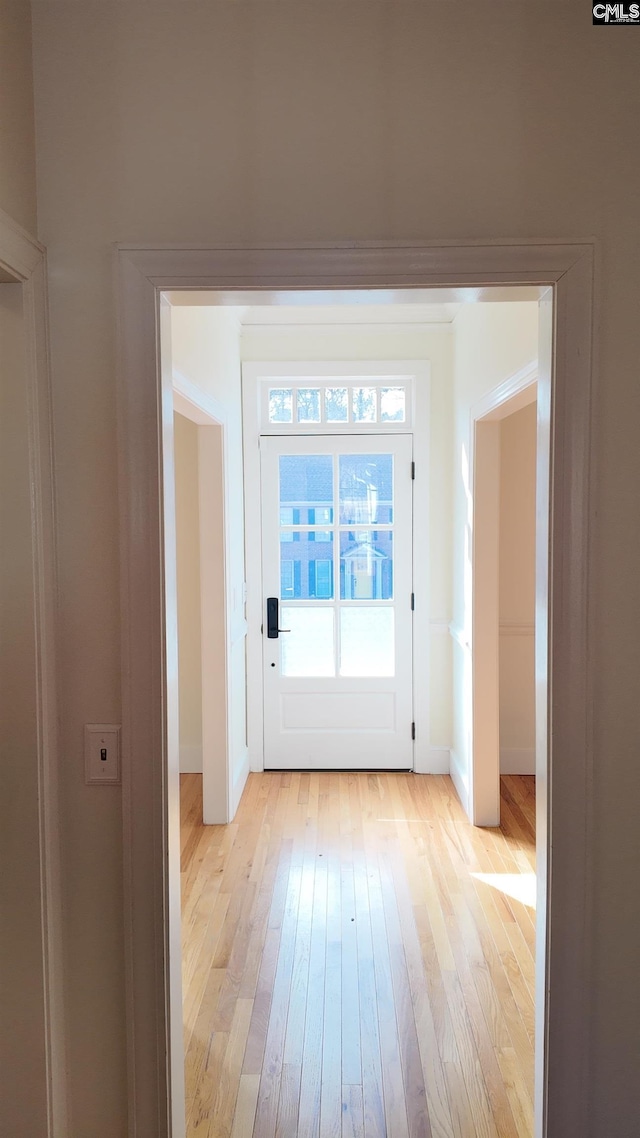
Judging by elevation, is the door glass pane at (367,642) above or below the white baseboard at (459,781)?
above

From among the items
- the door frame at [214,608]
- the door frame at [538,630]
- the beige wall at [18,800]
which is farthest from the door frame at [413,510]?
the beige wall at [18,800]

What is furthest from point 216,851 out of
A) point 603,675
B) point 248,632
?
point 603,675

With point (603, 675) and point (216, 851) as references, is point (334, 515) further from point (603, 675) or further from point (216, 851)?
point (603, 675)

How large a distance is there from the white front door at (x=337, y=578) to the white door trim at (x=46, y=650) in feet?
9.62

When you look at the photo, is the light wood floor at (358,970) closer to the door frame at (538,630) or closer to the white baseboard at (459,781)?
the white baseboard at (459,781)

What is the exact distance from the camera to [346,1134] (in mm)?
1960

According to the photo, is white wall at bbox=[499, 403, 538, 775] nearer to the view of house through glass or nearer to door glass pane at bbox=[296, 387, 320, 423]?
the view of house through glass

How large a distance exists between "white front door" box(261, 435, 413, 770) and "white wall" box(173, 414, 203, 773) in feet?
1.42

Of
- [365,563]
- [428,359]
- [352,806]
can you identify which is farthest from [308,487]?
[352,806]

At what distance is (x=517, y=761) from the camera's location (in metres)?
4.69

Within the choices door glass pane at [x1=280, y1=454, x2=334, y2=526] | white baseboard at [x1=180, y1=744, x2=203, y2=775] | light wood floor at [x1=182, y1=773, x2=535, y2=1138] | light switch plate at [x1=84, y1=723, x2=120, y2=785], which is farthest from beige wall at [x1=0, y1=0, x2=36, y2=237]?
white baseboard at [x1=180, y1=744, x2=203, y2=775]

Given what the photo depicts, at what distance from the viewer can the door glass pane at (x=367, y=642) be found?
456 centimetres

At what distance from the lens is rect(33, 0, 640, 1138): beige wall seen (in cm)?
154

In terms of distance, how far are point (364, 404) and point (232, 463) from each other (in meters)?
0.94
